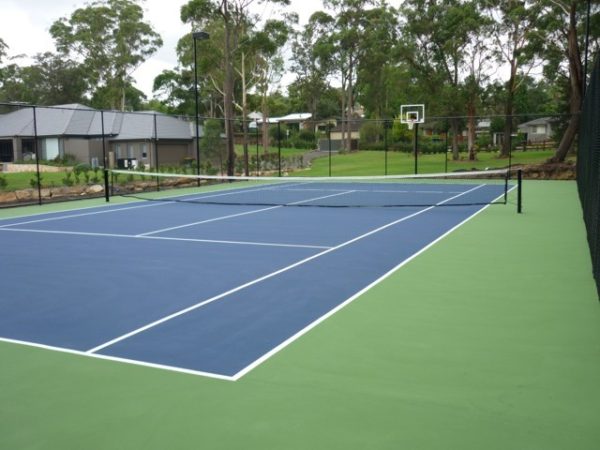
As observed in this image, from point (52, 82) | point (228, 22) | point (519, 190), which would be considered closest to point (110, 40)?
point (52, 82)

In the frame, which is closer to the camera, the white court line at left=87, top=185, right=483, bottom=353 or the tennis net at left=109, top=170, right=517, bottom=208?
the white court line at left=87, top=185, right=483, bottom=353

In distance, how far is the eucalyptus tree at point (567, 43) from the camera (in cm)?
2852

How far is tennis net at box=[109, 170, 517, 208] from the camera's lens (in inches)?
720

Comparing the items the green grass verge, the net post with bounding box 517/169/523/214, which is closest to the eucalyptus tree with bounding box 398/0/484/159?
the net post with bounding box 517/169/523/214

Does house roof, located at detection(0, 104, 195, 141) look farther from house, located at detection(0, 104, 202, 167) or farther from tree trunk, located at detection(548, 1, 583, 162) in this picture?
tree trunk, located at detection(548, 1, 583, 162)

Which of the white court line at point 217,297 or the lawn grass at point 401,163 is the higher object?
the lawn grass at point 401,163

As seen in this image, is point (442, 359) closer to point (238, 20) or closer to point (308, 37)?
point (238, 20)

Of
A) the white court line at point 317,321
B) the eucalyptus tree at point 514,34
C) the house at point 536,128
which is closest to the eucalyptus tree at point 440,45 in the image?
the eucalyptus tree at point 514,34

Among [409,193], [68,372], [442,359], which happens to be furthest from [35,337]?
[409,193]

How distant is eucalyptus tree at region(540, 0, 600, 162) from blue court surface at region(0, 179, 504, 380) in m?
16.1

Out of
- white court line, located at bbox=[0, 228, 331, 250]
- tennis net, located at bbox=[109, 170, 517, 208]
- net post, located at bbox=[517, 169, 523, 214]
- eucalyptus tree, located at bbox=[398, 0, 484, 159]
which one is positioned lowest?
white court line, located at bbox=[0, 228, 331, 250]

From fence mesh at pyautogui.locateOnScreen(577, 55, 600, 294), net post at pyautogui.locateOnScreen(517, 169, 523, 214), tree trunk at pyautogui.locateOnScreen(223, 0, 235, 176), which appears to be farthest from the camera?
tree trunk at pyautogui.locateOnScreen(223, 0, 235, 176)

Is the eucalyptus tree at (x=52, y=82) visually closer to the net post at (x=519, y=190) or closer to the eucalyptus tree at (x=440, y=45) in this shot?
the eucalyptus tree at (x=440, y=45)

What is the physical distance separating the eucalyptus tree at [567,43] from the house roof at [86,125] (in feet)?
85.3
